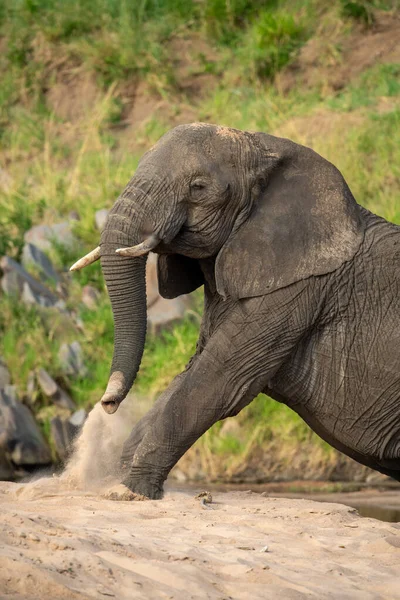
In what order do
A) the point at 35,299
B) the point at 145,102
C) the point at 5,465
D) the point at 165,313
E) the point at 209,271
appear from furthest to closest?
the point at 145,102
the point at 35,299
the point at 165,313
the point at 5,465
the point at 209,271

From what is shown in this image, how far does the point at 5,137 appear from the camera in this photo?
1989 cm

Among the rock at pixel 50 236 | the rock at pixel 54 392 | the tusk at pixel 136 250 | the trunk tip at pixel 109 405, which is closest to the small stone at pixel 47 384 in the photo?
the rock at pixel 54 392

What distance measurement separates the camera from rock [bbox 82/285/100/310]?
15023 mm

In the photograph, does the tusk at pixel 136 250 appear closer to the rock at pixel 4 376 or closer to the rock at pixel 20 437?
the rock at pixel 20 437

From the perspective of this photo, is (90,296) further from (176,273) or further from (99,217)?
(176,273)

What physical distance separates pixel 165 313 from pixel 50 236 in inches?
95.4

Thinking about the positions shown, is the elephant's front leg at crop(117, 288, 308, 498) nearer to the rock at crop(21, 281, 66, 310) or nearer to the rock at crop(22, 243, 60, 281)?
the rock at crop(21, 281, 66, 310)

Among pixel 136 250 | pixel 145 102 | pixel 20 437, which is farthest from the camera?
pixel 145 102

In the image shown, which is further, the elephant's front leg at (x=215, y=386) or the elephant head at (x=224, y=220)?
the elephant's front leg at (x=215, y=386)

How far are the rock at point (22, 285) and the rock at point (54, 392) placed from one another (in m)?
1.24

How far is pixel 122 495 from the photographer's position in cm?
768

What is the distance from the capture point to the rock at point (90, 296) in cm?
1502

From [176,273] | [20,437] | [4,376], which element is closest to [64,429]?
[20,437]

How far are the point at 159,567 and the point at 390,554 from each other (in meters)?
1.69
